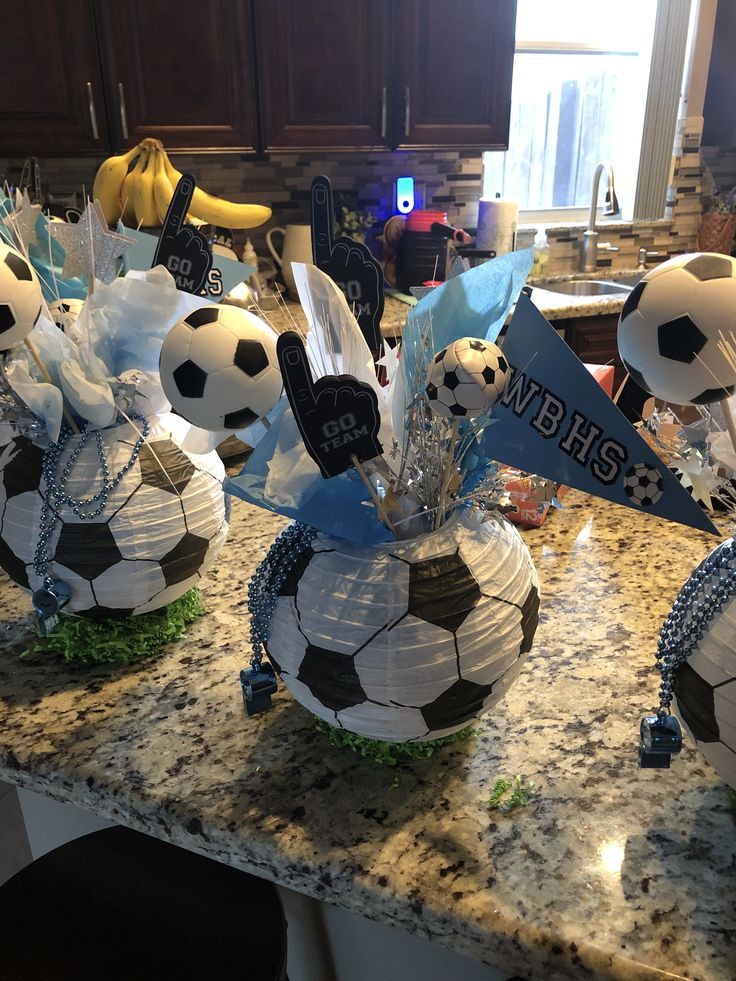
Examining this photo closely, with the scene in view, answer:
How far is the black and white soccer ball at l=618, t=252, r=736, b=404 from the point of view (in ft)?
1.63

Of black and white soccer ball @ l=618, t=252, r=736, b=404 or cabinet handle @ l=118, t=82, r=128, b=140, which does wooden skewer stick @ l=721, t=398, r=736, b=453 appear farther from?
cabinet handle @ l=118, t=82, r=128, b=140

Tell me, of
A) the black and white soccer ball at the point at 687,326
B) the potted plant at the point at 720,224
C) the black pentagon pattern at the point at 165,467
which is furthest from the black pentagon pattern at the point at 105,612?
the potted plant at the point at 720,224

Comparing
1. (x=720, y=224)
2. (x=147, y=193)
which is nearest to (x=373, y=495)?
(x=147, y=193)

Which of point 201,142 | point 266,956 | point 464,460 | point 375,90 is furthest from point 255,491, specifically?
point 375,90

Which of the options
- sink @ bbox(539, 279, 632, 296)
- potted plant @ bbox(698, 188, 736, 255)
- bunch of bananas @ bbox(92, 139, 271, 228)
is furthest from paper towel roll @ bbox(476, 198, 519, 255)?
bunch of bananas @ bbox(92, 139, 271, 228)

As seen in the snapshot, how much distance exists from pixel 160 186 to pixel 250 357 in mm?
1331

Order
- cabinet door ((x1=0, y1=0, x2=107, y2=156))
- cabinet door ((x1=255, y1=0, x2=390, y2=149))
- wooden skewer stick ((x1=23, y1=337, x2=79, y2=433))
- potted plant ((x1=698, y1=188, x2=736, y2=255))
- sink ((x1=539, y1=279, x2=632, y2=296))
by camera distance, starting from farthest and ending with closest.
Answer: potted plant ((x1=698, y1=188, x2=736, y2=255)) < sink ((x1=539, y1=279, x2=632, y2=296)) < cabinet door ((x1=255, y1=0, x2=390, y2=149)) < cabinet door ((x1=0, y1=0, x2=107, y2=156)) < wooden skewer stick ((x1=23, y1=337, x2=79, y2=433))

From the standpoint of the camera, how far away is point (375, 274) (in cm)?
65

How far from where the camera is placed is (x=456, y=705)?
0.61 meters

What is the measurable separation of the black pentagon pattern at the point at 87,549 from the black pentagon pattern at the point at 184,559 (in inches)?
2.0

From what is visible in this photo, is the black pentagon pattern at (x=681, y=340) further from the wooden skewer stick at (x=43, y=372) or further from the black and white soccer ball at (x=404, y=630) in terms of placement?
the wooden skewer stick at (x=43, y=372)

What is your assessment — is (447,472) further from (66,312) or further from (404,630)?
(66,312)

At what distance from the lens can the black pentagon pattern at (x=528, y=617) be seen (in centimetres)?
63

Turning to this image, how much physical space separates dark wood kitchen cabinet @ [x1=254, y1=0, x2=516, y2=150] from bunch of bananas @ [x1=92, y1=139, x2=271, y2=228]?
821 mm
